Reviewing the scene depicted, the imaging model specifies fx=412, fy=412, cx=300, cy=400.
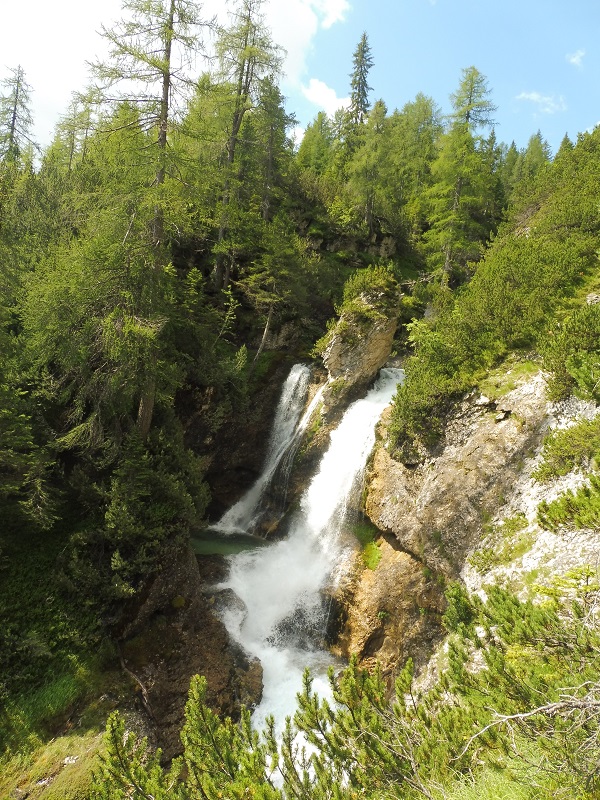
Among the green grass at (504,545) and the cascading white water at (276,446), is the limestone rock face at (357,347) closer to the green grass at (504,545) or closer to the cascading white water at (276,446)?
the cascading white water at (276,446)

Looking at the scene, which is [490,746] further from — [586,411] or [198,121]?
[198,121]

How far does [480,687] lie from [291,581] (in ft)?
32.0

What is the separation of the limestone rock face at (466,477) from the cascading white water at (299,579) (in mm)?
3169

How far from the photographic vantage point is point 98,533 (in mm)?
10773

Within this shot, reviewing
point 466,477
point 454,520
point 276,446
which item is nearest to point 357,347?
point 276,446

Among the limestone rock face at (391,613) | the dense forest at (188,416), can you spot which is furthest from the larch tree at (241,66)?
the limestone rock face at (391,613)

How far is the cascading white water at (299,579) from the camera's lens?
37.4ft

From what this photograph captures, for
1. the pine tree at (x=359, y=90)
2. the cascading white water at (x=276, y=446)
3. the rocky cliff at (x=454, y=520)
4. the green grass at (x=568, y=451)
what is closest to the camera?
the green grass at (x=568, y=451)

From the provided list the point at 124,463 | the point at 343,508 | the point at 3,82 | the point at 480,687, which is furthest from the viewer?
the point at 3,82

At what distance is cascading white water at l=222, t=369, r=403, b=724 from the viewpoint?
11.4m

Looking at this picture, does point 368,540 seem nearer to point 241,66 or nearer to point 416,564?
point 416,564

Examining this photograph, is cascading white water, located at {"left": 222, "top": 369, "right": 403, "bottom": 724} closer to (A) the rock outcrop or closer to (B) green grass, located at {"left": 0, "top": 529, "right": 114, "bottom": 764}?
(A) the rock outcrop

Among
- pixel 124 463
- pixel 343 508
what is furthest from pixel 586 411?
pixel 124 463

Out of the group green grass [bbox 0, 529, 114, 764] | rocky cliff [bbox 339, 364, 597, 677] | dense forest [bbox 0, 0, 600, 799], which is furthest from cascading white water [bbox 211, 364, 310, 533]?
green grass [bbox 0, 529, 114, 764]
